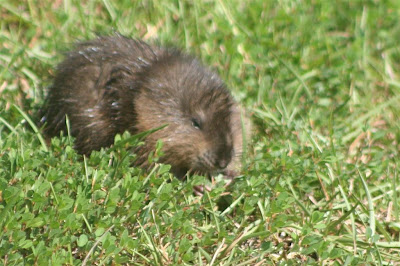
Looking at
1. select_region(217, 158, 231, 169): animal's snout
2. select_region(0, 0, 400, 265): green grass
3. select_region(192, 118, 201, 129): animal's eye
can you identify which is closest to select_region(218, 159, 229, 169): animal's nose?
select_region(217, 158, 231, 169): animal's snout

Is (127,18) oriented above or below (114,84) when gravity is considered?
above

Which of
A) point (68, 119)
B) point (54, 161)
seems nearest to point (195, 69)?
point (68, 119)

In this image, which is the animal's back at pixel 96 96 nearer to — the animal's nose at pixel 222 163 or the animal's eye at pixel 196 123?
the animal's eye at pixel 196 123

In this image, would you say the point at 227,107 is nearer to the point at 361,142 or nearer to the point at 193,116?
the point at 193,116

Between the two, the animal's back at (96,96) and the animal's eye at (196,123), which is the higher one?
the animal's back at (96,96)

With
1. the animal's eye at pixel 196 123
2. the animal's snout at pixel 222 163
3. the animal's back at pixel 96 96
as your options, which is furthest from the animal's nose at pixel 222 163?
the animal's back at pixel 96 96

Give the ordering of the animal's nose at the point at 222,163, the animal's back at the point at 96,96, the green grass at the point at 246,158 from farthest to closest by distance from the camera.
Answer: the animal's back at the point at 96,96, the animal's nose at the point at 222,163, the green grass at the point at 246,158

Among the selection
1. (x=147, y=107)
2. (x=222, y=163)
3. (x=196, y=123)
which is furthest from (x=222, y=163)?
(x=147, y=107)
